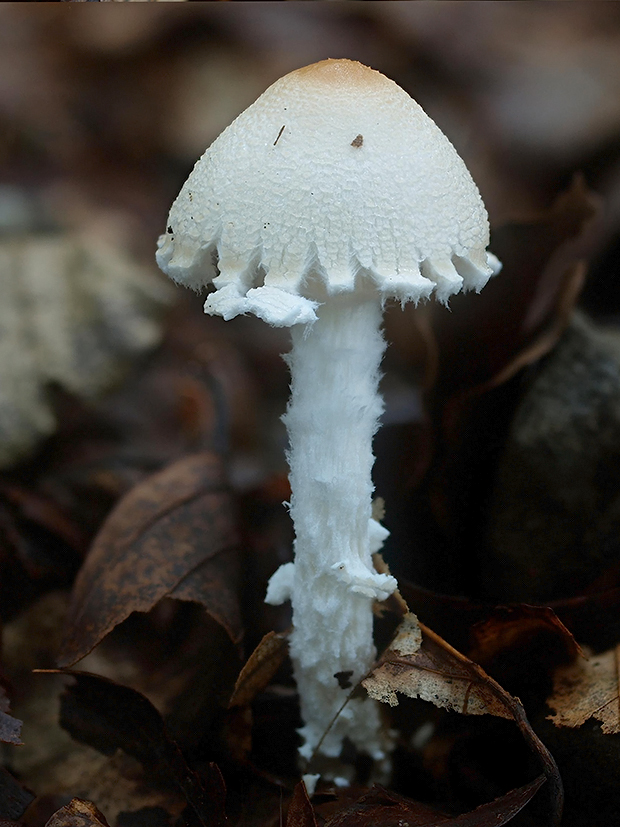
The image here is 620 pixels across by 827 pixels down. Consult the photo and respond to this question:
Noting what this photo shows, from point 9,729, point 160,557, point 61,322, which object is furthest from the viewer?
point 61,322

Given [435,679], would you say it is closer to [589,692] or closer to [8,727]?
[589,692]

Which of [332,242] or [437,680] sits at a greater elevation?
[332,242]

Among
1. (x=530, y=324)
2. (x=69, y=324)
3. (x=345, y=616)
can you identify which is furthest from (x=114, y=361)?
(x=345, y=616)

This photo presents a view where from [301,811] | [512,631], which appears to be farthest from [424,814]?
[512,631]

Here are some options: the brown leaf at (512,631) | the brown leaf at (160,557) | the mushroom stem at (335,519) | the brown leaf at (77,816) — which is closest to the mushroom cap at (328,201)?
the mushroom stem at (335,519)

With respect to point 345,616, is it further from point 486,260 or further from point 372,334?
point 486,260

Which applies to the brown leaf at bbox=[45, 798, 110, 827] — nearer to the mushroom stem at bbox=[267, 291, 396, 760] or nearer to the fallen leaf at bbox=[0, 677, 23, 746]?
the fallen leaf at bbox=[0, 677, 23, 746]
